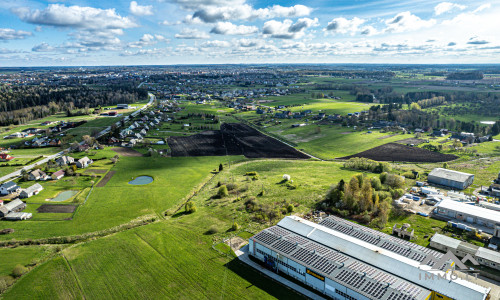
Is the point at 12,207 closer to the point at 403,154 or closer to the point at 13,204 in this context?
the point at 13,204

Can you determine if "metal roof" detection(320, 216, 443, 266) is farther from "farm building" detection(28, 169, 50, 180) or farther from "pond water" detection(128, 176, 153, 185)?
"farm building" detection(28, 169, 50, 180)

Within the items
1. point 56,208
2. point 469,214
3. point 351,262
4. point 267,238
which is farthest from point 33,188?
point 469,214

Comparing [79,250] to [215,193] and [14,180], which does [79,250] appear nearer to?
[215,193]

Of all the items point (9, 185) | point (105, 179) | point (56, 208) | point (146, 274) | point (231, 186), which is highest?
point (9, 185)

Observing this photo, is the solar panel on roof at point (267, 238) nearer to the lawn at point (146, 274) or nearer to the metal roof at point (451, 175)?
the lawn at point (146, 274)

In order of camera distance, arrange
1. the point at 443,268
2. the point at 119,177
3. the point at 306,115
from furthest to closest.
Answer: the point at 306,115 → the point at 119,177 → the point at 443,268

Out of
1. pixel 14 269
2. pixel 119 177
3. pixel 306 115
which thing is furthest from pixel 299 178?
pixel 306 115
